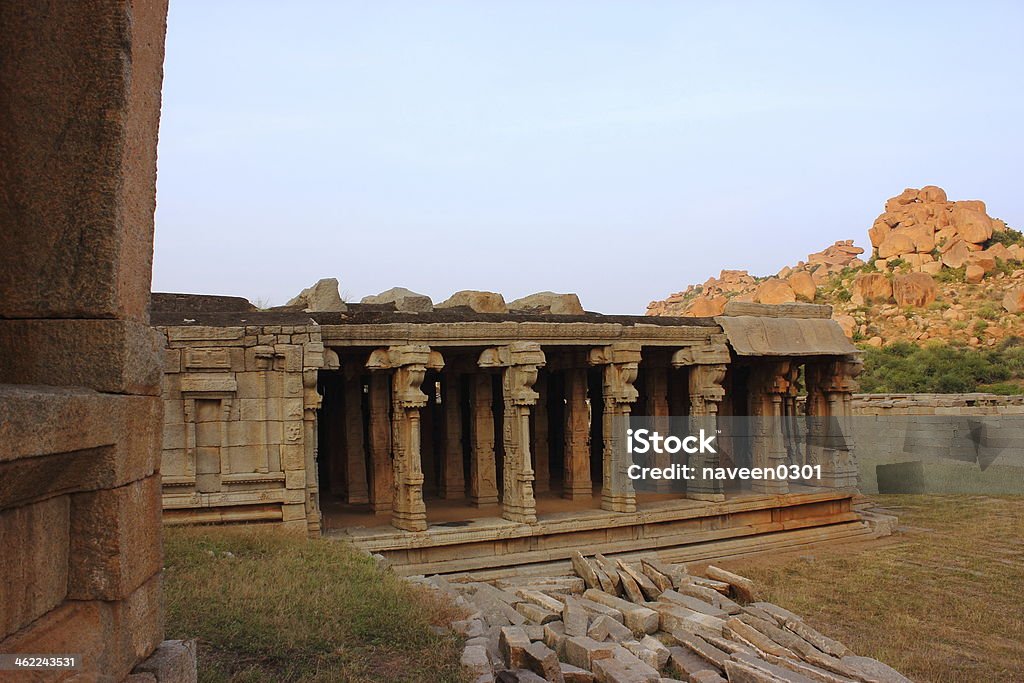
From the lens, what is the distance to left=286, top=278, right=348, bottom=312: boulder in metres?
13.6

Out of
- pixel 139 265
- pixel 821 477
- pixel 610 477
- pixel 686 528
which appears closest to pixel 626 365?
pixel 610 477

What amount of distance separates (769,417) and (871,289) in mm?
34158

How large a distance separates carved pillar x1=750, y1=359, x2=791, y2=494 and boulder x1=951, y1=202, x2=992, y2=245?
39.8m

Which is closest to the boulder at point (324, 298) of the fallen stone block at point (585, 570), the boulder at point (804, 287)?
the fallen stone block at point (585, 570)

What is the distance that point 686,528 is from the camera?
14.6 meters

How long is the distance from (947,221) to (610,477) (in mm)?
47803

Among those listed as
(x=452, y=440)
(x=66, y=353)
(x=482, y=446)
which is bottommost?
(x=482, y=446)

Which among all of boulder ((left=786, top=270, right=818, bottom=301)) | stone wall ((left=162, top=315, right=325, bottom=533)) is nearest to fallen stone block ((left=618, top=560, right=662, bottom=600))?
stone wall ((left=162, top=315, right=325, bottom=533))

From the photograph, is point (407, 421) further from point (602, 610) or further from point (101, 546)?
point (101, 546)

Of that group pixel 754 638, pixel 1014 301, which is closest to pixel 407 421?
pixel 754 638

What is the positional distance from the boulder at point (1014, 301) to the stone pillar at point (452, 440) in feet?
119

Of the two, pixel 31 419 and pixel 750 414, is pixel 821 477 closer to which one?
pixel 750 414

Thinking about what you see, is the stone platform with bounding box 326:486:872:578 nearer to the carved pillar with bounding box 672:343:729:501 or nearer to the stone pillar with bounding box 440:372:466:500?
the carved pillar with bounding box 672:343:729:501

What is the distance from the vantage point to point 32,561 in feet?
9.33
